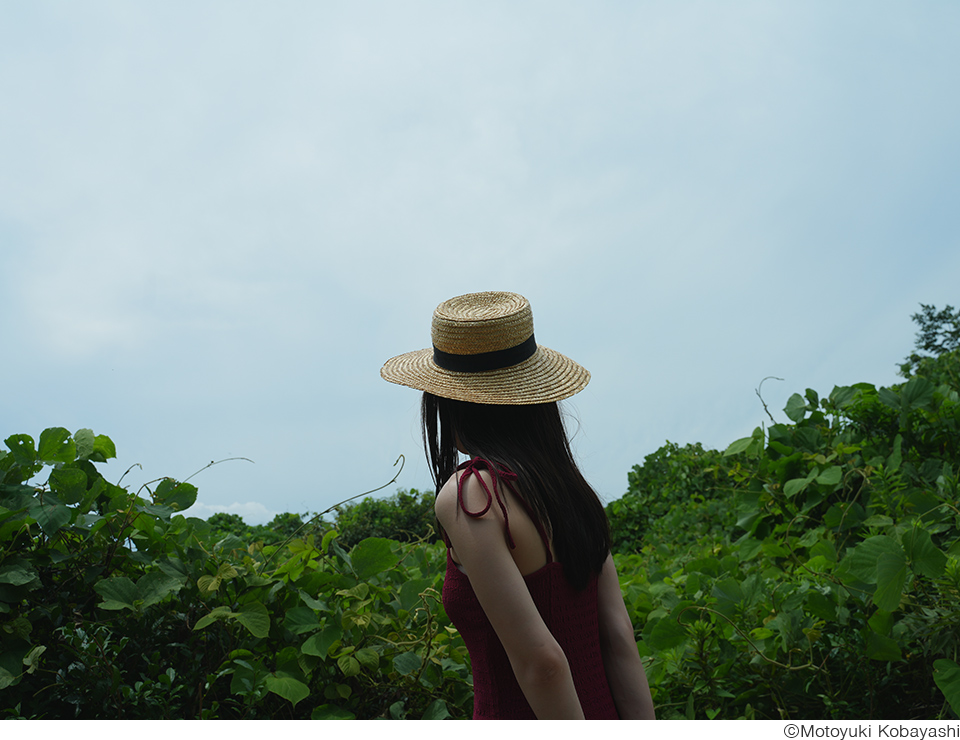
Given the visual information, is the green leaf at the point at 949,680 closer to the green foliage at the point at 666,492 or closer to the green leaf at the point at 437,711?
the green leaf at the point at 437,711

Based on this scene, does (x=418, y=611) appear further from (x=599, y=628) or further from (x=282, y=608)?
(x=599, y=628)

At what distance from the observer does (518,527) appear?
171 centimetres

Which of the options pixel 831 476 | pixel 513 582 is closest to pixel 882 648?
pixel 831 476

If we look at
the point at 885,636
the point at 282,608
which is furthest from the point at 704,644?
the point at 282,608

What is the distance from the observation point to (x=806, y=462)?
12.2 feet

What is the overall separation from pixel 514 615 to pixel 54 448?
2014 mm

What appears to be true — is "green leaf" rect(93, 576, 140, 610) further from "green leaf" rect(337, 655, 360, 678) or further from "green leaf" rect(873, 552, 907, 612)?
"green leaf" rect(873, 552, 907, 612)

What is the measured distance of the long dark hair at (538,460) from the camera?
181cm

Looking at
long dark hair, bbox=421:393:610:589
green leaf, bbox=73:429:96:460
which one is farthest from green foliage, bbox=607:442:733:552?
green leaf, bbox=73:429:96:460

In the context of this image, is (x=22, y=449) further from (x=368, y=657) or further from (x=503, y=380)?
(x=503, y=380)

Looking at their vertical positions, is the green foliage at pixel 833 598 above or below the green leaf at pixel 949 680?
above

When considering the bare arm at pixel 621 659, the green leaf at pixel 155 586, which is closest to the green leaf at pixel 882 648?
the bare arm at pixel 621 659

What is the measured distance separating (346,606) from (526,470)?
3.72ft

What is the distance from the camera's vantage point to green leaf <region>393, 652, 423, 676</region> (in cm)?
227
